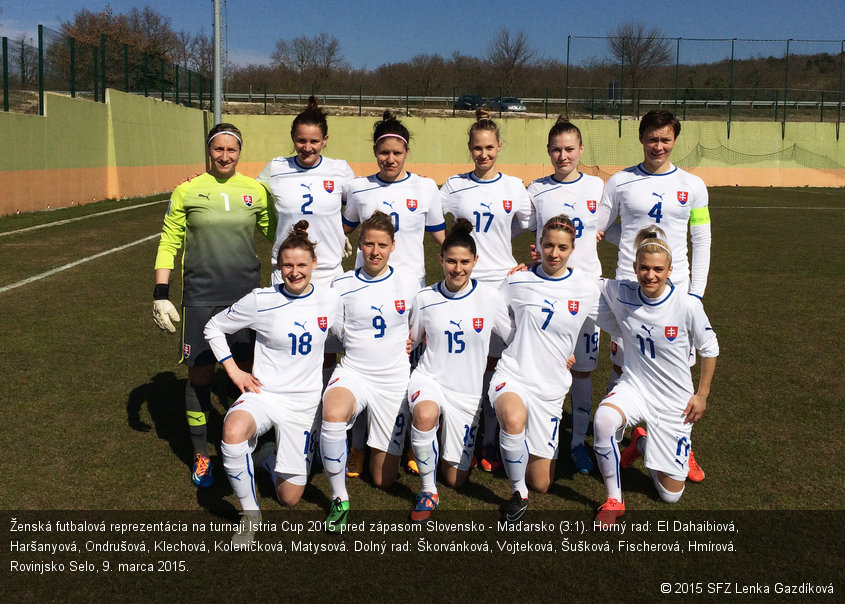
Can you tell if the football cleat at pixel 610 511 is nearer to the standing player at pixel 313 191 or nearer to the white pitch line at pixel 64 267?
the standing player at pixel 313 191

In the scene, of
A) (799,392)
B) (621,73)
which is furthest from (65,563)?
(621,73)

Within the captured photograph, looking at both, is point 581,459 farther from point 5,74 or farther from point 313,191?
point 5,74

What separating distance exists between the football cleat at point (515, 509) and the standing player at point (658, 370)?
1.64 feet

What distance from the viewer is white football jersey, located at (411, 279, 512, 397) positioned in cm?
439

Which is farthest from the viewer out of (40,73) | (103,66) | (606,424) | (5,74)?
(103,66)

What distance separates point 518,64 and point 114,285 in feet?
164

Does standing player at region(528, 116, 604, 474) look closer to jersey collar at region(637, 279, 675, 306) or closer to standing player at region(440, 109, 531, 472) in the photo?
standing player at region(440, 109, 531, 472)

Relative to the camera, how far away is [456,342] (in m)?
4.40

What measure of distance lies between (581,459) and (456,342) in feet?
3.79

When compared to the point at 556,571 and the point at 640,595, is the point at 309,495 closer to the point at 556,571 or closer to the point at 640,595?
the point at 556,571

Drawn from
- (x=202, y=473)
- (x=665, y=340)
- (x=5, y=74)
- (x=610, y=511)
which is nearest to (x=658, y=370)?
(x=665, y=340)

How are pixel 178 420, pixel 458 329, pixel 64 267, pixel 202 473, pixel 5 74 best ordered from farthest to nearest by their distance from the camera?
pixel 5 74, pixel 64 267, pixel 178 420, pixel 458 329, pixel 202 473

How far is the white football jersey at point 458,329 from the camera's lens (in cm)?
439

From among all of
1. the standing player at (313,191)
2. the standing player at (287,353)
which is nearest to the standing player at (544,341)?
the standing player at (287,353)
